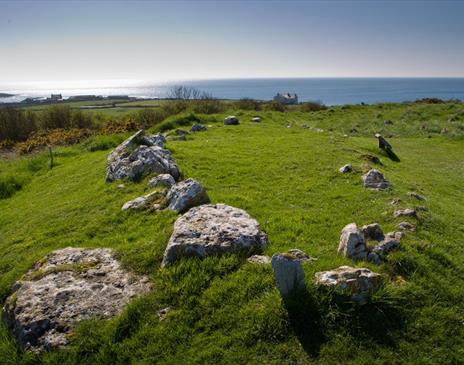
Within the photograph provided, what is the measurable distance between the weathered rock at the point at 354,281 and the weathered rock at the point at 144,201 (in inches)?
265

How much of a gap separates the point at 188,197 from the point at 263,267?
405 centimetres

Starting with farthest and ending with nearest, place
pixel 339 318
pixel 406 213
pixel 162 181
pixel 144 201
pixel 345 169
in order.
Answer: pixel 345 169
pixel 162 181
pixel 144 201
pixel 406 213
pixel 339 318

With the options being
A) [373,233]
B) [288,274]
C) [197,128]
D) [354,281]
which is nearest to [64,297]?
[288,274]

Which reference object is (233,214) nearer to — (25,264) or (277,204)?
(277,204)

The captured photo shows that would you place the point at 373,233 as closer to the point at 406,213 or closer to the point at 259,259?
the point at 406,213

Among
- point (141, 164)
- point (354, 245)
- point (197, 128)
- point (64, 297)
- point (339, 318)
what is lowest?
point (339, 318)

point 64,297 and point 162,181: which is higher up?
point 162,181

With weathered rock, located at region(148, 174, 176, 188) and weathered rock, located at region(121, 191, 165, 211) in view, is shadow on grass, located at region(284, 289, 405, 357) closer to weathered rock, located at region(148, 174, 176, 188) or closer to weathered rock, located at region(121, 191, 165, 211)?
weathered rock, located at region(121, 191, 165, 211)

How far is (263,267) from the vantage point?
7410 millimetres

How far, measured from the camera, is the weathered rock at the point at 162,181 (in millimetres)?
12969

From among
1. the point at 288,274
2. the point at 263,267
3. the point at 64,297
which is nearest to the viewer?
the point at 288,274

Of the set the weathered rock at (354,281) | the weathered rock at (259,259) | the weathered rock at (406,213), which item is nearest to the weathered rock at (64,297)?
the weathered rock at (259,259)

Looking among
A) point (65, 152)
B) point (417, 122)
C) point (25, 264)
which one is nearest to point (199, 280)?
point (25, 264)

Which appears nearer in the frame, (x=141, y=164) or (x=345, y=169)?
(x=141, y=164)
